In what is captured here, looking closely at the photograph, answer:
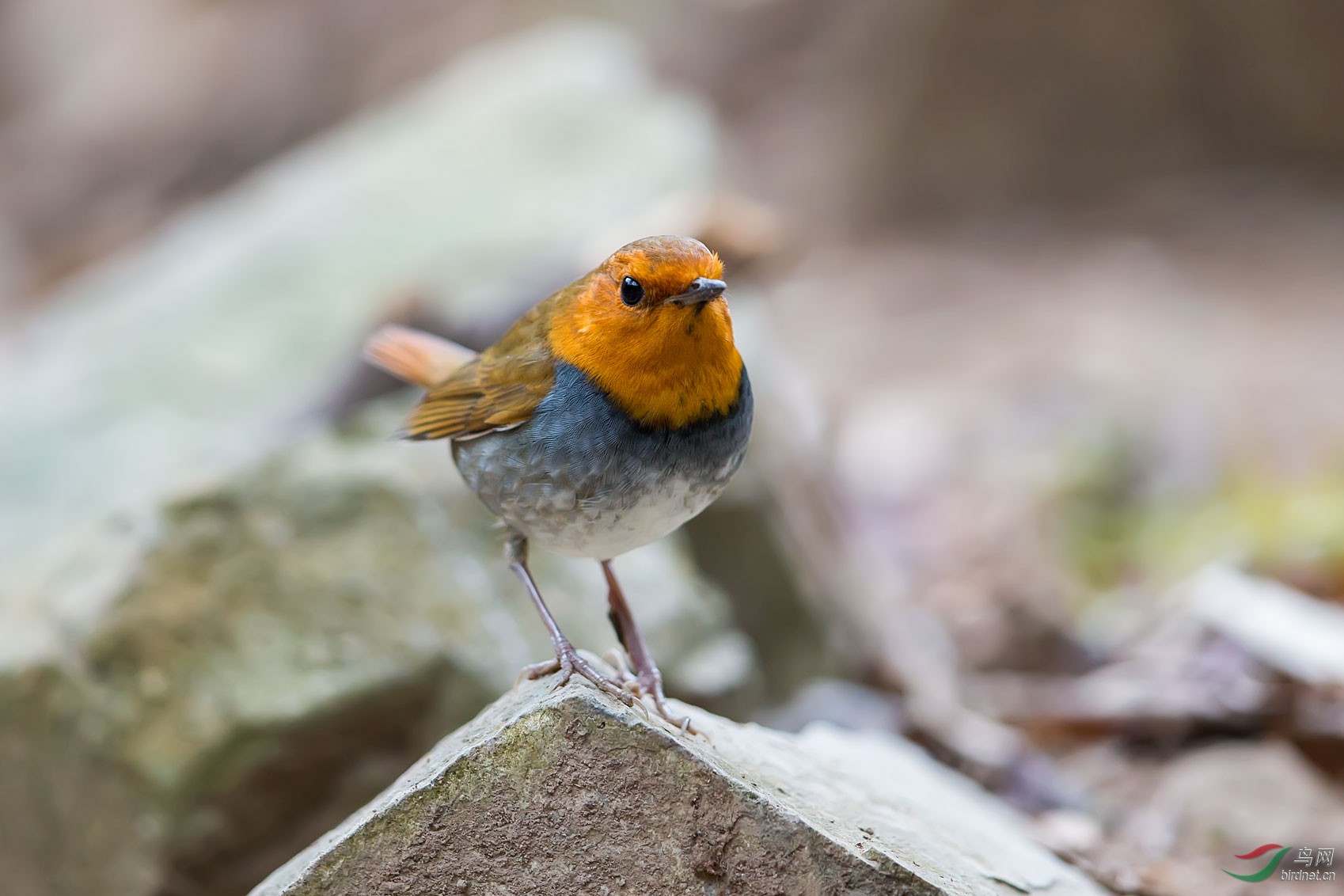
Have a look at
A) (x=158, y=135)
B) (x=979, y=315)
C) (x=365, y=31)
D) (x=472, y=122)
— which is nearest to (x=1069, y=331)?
(x=979, y=315)

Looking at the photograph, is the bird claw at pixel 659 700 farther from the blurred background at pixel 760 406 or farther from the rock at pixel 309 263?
the rock at pixel 309 263

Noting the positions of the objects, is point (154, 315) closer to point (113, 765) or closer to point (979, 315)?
point (113, 765)

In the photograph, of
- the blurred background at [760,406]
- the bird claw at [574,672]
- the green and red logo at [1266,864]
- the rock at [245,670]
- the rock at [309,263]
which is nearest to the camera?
the bird claw at [574,672]

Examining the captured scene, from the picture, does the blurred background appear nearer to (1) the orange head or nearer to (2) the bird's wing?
A: (2) the bird's wing

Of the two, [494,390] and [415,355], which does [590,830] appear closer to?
[494,390]

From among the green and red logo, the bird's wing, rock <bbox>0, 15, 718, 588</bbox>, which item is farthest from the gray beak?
rock <bbox>0, 15, 718, 588</bbox>

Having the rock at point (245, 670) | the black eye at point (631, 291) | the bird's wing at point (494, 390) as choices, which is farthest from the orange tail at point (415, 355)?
the black eye at point (631, 291)
